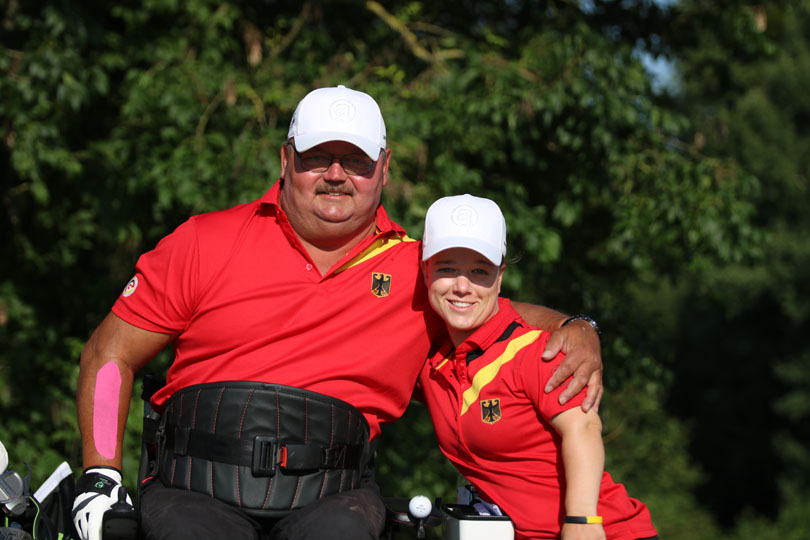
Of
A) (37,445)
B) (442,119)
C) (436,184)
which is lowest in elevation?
(37,445)

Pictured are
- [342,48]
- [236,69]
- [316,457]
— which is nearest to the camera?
[316,457]

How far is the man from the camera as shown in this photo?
279 cm

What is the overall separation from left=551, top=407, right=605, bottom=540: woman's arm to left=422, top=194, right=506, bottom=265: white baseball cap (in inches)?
21.4

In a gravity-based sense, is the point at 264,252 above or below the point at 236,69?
below

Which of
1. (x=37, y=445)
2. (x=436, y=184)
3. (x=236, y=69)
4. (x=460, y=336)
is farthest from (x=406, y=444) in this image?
(x=460, y=336)

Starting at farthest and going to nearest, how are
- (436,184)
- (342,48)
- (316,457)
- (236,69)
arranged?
(342,48), (236,69), (436,184), (316,457)

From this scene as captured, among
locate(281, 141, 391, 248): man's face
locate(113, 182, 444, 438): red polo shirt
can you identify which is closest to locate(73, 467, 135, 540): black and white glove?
locate(113, 182, 444, 438): red polo shirt

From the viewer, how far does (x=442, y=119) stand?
19.1 feet

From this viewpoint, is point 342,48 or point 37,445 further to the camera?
point 342,48

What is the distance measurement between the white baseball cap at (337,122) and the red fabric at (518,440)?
712 mm

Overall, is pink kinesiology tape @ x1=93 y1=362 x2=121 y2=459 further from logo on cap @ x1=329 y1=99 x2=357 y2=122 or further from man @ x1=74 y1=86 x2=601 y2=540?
logo on cap @ x1=329 y1=99 x2=357 y2=122

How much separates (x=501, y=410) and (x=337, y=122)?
1.04 m

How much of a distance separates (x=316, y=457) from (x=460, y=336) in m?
0.58

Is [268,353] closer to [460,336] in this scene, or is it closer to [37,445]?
[460,336]
